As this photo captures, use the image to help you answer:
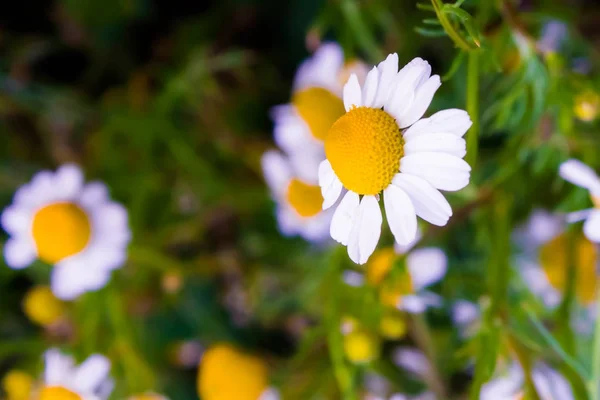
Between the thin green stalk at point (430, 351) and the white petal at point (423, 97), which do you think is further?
the thin green stalk at point (430, 351)

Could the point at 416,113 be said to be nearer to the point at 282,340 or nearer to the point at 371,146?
the point at 371,146

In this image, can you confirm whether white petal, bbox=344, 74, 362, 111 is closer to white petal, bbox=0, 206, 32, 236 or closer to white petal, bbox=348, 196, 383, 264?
white petal, bbox=348, 196, 383, 264

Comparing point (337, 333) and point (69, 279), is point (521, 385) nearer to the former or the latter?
point (337, 333)

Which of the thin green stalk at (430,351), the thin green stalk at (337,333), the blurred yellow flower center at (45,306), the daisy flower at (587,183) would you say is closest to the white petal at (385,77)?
the daisy flower at (587,183)

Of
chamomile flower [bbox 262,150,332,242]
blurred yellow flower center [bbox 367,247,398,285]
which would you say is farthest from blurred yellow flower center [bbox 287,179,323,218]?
blurred yellow flower center [bbox 367,247,398,285]

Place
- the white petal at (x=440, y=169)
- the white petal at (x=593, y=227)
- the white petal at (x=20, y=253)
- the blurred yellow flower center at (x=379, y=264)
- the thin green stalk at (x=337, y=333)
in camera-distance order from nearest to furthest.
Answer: the white petal at (x=440, y=169)
the white petal at (x=593, y=227)
the thin green stalk at (x=337, y=333)
the blurred yellow flower center at (x=379, y=264)
the white petal at (x=20, y=253)

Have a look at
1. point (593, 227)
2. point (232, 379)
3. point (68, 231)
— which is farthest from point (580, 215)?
point (68, 231)

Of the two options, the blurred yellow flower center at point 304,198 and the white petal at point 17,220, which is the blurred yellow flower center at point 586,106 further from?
the white petal at point 17,220
